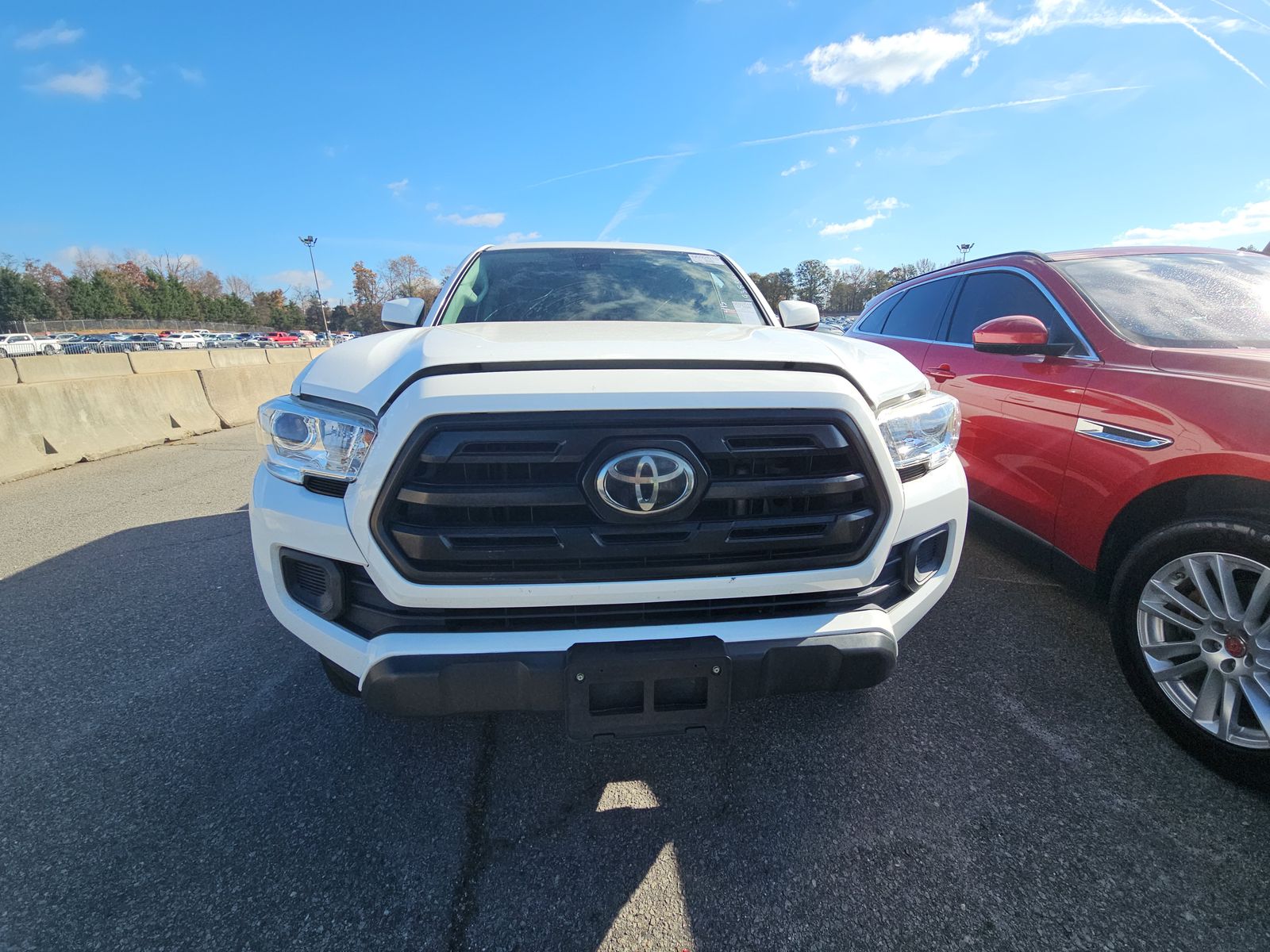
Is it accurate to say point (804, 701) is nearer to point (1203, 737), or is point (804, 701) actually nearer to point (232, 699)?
point (1203, 737)

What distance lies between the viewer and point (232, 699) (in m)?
2.45

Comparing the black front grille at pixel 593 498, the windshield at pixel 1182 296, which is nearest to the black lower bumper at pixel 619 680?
the black front grille at pixel 593 498

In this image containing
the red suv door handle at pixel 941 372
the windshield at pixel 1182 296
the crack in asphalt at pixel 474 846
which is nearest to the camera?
the crack in asphalt at pixel 474 846

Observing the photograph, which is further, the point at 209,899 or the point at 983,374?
the point at 983,374

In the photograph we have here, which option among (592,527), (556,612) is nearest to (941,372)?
(592,527)

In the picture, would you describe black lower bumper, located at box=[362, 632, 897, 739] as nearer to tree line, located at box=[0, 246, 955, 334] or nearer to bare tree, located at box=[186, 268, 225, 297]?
tree line, located at box=[0, 246, 955, 334]

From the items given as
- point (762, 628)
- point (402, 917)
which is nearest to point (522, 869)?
point (402, 917)

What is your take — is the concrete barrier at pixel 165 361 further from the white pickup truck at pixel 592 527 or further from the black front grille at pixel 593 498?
the black front grille at pixel 593 498

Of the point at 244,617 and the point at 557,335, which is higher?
the point at 557,335

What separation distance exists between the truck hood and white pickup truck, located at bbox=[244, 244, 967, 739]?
0.5 inches

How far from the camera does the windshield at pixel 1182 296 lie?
2.63 metres

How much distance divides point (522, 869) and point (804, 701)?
1.26 metres

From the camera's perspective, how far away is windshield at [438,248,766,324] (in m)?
2.90

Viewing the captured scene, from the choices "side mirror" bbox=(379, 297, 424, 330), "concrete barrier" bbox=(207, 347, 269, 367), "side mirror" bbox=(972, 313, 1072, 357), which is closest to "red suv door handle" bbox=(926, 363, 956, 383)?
"side mirror" bbox=(972, 313, 1072, 357)
